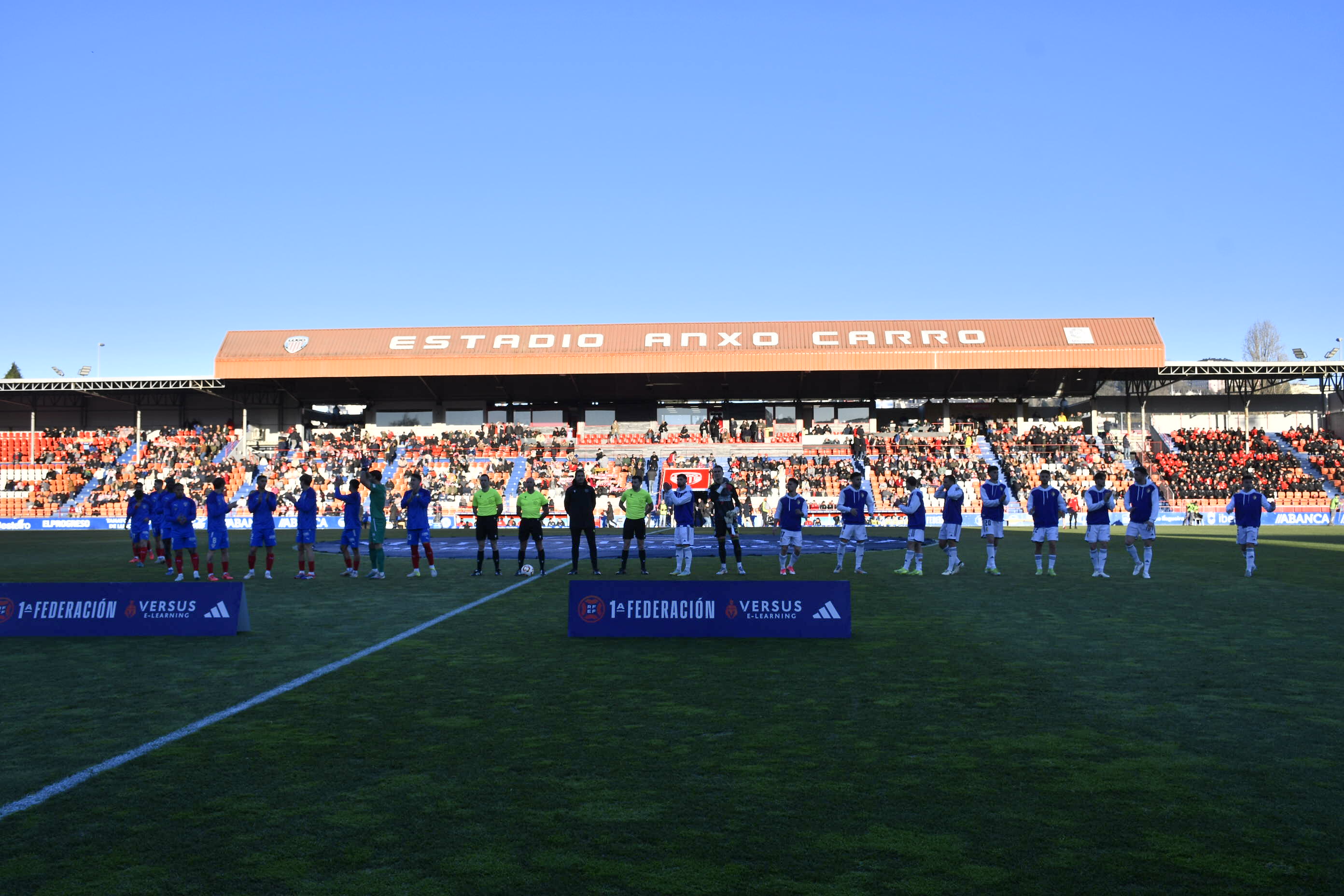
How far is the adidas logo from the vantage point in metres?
11.7

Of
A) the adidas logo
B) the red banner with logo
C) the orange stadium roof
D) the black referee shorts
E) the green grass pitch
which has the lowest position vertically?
the green grass pitch

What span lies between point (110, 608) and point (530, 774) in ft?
26.7

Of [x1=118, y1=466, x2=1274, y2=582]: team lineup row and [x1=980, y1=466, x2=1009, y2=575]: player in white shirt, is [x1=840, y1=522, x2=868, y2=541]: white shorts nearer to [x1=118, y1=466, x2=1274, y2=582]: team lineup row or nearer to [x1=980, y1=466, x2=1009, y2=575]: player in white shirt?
[x1=118, y1=466, x2=1274, y2=582]: team lineup row

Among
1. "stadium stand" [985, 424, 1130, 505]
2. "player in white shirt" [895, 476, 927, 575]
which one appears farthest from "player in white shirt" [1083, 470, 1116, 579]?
"stadium stand" [985, 424, 1130, 505]

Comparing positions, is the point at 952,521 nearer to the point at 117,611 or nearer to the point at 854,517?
the point at 854,517

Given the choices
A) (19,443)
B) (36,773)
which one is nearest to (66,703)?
(36,773)

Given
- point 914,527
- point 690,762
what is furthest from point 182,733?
point 914,527

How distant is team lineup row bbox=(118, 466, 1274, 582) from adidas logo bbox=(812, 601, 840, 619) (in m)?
7.51

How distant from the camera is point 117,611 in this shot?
12148 mm

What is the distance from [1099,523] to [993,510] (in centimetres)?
188

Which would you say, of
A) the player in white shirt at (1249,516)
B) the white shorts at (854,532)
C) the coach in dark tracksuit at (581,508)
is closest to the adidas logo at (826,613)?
the coach in dark tracksuit at (581,508)

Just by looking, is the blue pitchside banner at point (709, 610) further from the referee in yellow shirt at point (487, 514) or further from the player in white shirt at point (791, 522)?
the player in white shirt at point (791, 522)

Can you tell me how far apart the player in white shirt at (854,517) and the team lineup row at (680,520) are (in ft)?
0.09

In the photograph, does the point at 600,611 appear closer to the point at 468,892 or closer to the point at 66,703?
the point at 66,703
